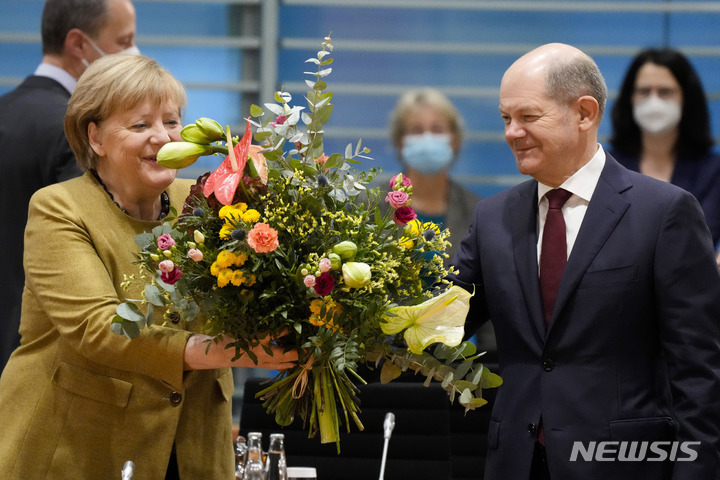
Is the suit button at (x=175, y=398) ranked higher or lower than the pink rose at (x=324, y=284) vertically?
lower

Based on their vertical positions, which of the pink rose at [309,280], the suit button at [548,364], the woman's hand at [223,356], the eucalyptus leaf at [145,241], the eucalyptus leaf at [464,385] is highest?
the eucalyptus leaf at [145,241]

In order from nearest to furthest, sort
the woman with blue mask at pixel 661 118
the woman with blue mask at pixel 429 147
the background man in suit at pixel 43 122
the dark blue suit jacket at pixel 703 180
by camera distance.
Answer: the background man in suit at pixel 43 122 < the dark blue suit jacket at pixel 703 180 < the woman with blue mask at pixel 661 118 < the woman with blue mask at pixel 429 147

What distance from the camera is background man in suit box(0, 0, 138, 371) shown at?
10.4 feet

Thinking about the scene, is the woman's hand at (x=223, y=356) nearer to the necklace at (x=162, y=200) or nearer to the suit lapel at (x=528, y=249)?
the necklace at (x=162, y=200)

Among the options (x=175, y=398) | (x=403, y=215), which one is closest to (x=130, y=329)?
(x=175, y=398)

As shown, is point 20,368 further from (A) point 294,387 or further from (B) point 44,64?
(B) point 44,64

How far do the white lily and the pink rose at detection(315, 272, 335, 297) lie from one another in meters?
0.16

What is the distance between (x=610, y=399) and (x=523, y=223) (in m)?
0.46

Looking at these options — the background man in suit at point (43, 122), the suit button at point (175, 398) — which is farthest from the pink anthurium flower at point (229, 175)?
the background man in suit at point (43, 122)

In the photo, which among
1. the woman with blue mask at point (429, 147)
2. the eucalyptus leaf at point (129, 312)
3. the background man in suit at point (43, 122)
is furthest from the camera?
the woman with blue mask at point (429, 147)

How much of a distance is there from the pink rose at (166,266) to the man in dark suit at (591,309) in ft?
2.67

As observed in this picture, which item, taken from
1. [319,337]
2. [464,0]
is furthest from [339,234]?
[464,0]

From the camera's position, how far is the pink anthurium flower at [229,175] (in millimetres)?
1823

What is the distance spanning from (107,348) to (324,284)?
0.51 m
